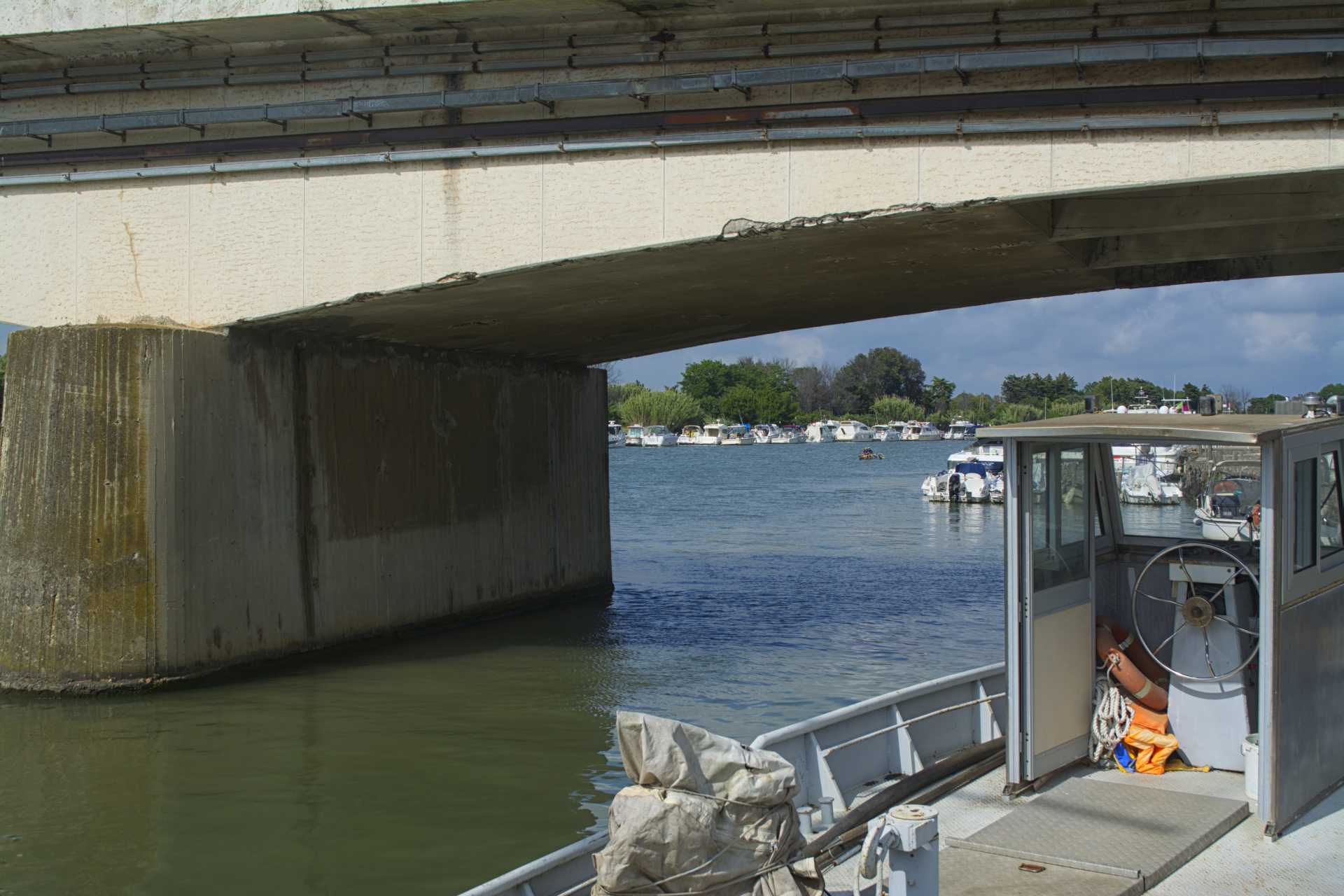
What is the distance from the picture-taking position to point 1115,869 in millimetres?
6582

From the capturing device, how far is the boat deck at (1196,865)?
645 centimetres

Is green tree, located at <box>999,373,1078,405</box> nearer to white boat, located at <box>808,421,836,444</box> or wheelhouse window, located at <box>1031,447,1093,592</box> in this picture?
white boat, located at <box>808,421,836,444</box>

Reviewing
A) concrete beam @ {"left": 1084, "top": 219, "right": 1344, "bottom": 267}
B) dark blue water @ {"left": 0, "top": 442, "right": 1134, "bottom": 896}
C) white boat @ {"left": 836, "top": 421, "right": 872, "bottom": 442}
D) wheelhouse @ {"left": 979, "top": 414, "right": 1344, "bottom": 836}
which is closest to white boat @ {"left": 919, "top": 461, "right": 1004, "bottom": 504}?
dark blue water @ {"left": 0, "top": 442, "right": 1134, "bottom": 896}

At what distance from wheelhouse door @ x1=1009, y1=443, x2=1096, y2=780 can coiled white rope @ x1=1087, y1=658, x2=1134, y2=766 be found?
59mm

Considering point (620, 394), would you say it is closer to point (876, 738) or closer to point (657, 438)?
point (657, 438)

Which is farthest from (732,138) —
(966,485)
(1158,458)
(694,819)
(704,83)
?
(966,485)

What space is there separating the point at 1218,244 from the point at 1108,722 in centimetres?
1010

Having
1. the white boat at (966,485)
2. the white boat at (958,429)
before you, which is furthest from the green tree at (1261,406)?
the white boat at (958,429)

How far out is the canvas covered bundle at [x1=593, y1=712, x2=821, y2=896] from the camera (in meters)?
5.54

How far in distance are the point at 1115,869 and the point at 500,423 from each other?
15.5 metres

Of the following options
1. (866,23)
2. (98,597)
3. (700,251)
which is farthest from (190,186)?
(866,23)

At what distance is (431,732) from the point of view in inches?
529

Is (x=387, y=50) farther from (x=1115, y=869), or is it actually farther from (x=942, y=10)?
(x=1115, y=869)

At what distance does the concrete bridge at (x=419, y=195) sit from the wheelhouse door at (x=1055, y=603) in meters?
5.34
